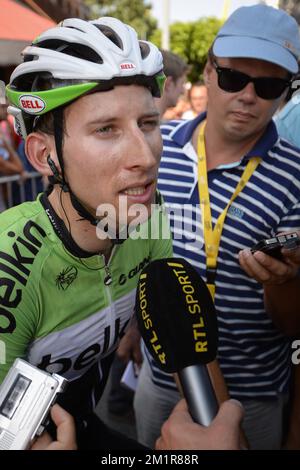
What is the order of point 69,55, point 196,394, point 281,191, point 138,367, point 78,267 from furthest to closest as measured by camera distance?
point 138,367 < point 281,191 < point 78,267 < point 69,55 < point 196,394

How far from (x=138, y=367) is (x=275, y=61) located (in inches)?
75.3

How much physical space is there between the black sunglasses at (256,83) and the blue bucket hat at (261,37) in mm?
80

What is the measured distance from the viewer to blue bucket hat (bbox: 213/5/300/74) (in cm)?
247

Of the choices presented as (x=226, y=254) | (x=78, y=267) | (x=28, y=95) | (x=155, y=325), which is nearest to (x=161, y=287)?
(x=155, y=325)

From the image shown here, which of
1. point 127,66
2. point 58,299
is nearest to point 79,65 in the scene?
point 127,66

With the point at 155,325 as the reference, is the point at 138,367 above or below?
below

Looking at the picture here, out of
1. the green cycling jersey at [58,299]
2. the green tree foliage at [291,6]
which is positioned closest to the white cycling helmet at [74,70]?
the green cycling jersey at [58,299]

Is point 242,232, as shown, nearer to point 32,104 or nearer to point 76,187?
point 76,187

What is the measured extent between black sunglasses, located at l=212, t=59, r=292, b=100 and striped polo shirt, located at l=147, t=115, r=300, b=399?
0.18 meters

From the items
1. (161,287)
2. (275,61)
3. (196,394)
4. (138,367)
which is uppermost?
(275,61)

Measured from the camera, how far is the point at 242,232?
2.47m

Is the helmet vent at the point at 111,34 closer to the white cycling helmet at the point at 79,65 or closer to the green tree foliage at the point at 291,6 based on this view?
the white cycling helmet at the point at 79,65

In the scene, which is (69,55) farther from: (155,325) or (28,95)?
(155,325)

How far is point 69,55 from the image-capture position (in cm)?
165
